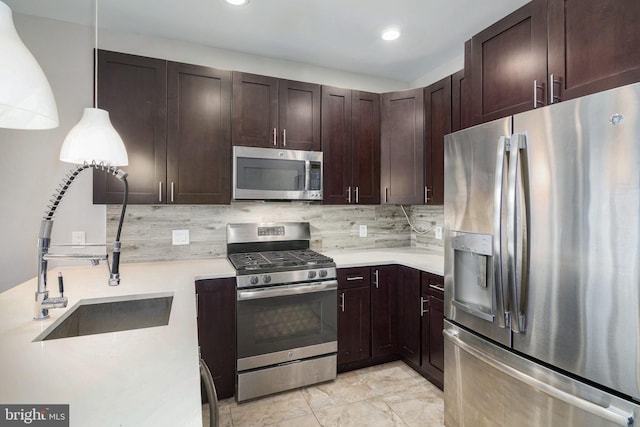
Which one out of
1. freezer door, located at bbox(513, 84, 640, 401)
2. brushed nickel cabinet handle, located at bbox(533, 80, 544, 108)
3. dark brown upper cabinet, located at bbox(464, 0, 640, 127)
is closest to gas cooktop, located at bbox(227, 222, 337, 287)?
freezer door, located at bbox(513, 84, 640, 401)

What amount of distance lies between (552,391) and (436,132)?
6.48 feet

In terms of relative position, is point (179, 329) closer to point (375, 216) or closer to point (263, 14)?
point (263, 14)

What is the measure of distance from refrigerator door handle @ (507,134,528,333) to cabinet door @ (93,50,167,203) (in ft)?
7.26

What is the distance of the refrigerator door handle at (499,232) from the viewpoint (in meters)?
1.51

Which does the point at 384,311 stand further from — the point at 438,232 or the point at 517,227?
the point at 517,227

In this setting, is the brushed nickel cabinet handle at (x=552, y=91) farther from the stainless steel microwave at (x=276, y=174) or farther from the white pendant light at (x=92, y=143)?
the white pendant light at (x=92, y=143)

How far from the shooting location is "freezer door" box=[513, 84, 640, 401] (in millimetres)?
1137

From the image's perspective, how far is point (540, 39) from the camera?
1.57 m

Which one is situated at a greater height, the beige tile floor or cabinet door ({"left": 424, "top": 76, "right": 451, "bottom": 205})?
cabinet door ({"left": 424, "top": 76, "right": 451, "bottom": 205})

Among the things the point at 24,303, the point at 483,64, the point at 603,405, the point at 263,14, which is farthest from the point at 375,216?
the point at 24,303

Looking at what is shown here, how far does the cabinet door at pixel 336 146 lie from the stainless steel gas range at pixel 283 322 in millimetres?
630

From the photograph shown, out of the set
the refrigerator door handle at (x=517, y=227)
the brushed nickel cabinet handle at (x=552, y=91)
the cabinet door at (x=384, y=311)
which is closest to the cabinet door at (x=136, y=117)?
the cabinet door at (x=384, y=311)

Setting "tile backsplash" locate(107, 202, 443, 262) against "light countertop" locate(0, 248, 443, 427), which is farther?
"tile backsplash" locate(107, 202, 443, 262)

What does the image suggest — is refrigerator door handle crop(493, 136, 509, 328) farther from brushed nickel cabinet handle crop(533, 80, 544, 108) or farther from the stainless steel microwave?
the stainless steel microwave
